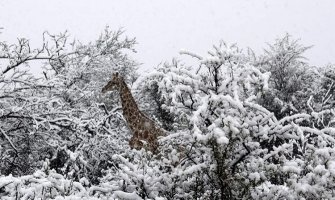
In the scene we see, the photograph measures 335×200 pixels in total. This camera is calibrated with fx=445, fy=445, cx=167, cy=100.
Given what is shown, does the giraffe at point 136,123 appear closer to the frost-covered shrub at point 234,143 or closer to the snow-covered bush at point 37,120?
the snow-covered bush at point 37,120

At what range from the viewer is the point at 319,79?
16250mm

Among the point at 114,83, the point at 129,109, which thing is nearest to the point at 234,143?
the point at 129,109

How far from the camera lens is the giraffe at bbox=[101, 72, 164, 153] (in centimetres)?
946

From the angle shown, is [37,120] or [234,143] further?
[37,120]

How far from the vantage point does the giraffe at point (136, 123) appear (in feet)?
31.0

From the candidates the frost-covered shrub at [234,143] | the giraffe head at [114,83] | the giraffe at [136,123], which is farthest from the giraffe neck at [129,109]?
the frost-covered shrub at [234,143]

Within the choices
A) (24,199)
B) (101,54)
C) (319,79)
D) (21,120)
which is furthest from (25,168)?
(319,79)

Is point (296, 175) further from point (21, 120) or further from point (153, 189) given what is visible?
point (21, 120)

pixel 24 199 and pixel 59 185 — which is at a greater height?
pixel 59 185

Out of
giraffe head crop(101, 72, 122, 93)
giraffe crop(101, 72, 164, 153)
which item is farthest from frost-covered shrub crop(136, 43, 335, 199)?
giraffe head crop(101, 72, 122, 93)

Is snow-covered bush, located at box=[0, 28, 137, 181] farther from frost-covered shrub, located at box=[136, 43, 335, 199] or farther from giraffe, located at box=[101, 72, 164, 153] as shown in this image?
frost-covered shrub, located at box=[136, 43, 335, 199]

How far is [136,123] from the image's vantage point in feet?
32.3

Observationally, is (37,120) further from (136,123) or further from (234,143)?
(234,143)

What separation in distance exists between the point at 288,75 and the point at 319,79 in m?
1.38
